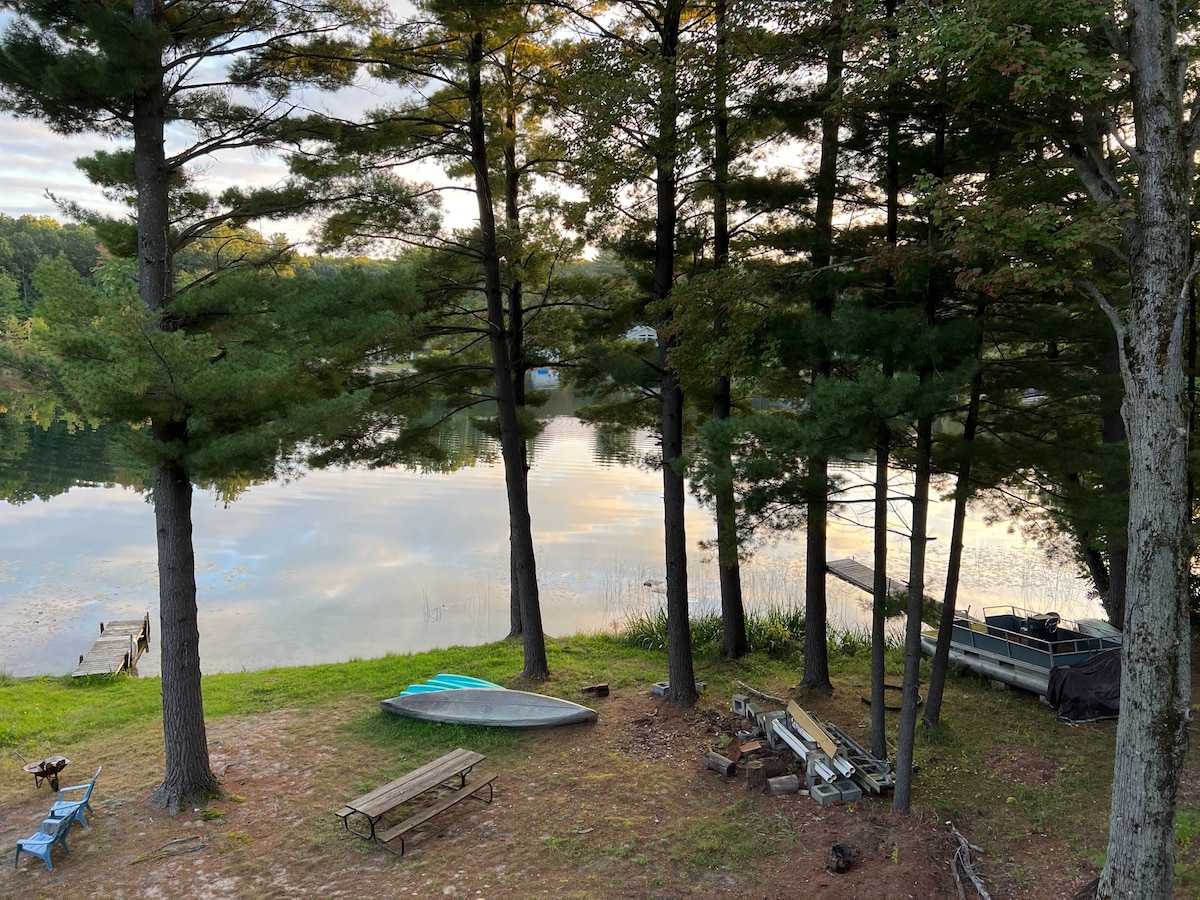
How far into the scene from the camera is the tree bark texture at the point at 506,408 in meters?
10.0

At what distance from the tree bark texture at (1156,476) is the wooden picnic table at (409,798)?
517 cm

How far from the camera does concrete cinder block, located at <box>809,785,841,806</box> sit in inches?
261

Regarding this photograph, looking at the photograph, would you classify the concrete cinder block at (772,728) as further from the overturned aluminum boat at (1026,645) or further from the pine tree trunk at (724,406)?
the overturned aluminum boat at (1026,645)

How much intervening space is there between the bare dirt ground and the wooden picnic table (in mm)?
153

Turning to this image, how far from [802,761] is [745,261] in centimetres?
521

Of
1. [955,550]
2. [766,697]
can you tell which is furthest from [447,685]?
[955,550]

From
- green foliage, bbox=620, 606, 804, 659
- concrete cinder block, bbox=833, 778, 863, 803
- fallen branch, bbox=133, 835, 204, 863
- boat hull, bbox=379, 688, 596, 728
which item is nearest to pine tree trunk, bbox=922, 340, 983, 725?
concrete cinder block, bbox=833, 778, 863, 803

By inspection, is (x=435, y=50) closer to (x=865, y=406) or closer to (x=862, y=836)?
(x=865, y=406)

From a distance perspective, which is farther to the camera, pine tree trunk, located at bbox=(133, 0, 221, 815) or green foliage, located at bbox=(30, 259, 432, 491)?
pine tree trunk, located at bbox=(133, 0, 221, 815)

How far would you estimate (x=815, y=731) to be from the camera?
7.33 meters

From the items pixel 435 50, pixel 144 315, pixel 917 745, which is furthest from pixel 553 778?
pixel 435 50

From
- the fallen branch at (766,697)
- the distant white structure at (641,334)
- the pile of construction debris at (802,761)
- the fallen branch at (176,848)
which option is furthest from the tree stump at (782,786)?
the distant white structure at (641,334)

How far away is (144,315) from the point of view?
572 centimetres

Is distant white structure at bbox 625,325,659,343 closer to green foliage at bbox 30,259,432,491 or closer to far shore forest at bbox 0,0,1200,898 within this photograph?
far shore forest at bbox 0,0,1200,898
